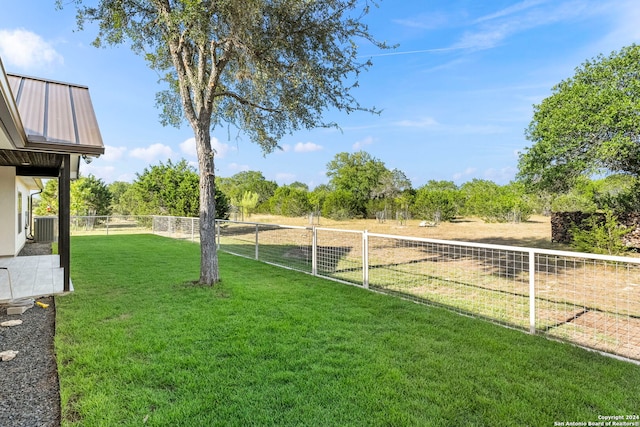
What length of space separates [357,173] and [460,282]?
32.9m

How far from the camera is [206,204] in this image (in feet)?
18.1

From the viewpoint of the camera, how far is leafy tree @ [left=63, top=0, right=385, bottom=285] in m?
Answer: 5.01

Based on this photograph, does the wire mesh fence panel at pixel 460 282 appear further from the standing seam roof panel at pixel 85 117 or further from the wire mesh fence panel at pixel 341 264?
the standing seam roof panel at pixel 85 117

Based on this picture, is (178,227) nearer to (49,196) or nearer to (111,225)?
(111,225)

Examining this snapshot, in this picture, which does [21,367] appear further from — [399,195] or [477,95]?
[399,195]

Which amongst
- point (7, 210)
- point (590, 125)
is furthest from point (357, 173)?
A: point (7, 210)

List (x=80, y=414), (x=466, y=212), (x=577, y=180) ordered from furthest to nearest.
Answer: (x=466, y=212) → (x=577, y=180) → (x=80, y=414)

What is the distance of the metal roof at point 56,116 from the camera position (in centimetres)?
476

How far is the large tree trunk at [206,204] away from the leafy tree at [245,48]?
0.6 inches

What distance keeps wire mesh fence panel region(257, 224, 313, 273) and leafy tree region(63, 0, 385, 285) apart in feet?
8.40

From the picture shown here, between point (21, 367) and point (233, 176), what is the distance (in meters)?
47.8

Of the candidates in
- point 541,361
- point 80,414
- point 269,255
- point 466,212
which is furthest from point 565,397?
point 466,212

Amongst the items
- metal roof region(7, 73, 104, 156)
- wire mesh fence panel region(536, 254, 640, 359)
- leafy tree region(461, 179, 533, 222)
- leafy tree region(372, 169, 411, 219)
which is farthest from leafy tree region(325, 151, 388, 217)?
metal roof region(7, 73, 104, 156)

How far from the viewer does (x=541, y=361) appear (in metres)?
2.83
